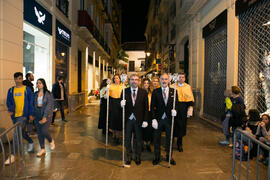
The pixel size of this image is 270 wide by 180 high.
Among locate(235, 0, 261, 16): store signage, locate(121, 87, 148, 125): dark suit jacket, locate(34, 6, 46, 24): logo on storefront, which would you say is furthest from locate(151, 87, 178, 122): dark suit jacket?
locate(34, 6, 46, 24): logo on storefront

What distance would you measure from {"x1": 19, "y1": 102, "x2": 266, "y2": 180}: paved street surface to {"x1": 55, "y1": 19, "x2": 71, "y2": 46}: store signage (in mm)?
6518

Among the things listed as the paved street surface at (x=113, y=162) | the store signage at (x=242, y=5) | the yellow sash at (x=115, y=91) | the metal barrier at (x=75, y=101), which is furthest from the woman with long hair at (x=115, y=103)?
the metal barrier at (x=75, y=101)

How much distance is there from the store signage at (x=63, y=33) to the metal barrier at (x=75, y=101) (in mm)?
3123

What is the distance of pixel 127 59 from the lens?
71250mm

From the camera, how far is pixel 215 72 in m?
10.1

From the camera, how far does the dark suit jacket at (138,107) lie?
15.5 ft

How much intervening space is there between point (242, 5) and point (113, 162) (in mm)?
6273

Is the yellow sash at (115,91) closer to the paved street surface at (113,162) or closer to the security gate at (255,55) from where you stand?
the paved street surface at (113,162)

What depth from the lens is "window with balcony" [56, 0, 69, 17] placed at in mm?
11867

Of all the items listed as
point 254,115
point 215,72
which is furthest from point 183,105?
point 215,72

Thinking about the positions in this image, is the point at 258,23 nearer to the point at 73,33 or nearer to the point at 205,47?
the point at 205,47

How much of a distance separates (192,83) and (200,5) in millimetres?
4243

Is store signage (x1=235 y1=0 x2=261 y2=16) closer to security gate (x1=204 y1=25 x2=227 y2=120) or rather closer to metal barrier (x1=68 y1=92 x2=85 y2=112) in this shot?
security gate (x1=204 y1=25 x2=227 y2=120)

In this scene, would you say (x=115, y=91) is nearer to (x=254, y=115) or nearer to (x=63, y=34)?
(x=254, y=115)
